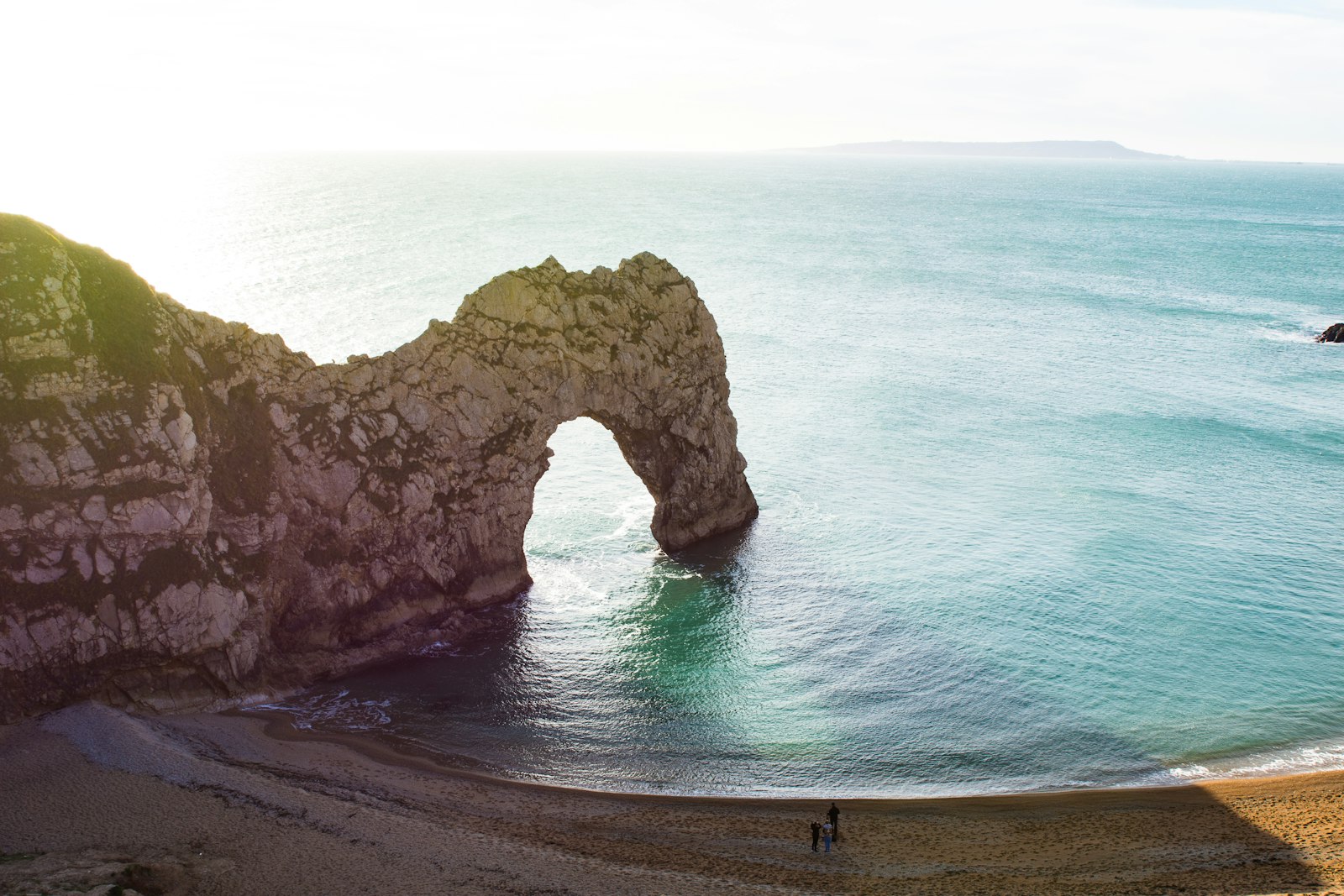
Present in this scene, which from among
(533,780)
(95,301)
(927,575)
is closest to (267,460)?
(95,301)

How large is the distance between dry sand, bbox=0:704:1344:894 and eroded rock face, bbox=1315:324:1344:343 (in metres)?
81.3

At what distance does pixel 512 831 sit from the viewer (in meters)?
31.1

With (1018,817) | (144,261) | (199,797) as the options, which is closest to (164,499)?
(199,797)

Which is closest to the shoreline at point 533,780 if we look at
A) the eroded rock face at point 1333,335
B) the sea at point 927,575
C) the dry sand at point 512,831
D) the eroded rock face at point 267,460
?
the dry sand at point 512,831

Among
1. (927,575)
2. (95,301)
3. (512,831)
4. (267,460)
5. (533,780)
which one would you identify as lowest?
(533,780)

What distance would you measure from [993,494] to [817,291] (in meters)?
64.3

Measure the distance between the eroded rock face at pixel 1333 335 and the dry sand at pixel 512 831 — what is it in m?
81.3

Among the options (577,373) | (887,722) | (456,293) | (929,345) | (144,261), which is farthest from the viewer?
(144,261)

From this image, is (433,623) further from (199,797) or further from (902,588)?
(902,588)

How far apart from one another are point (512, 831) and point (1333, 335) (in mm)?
103260

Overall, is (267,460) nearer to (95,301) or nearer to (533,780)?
(95,301)

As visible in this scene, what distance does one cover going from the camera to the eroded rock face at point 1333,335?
10106 centimetres

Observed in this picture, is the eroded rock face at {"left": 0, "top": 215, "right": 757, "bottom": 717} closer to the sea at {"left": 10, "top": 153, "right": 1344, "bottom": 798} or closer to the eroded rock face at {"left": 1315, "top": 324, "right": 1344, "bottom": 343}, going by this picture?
the sea at {"left": 10, "top": 153, "right": 1344, "bottom": 798}

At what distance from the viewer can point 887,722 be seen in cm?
3884
